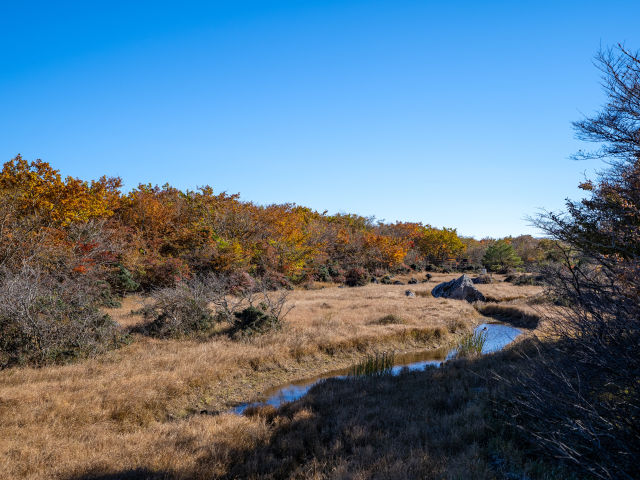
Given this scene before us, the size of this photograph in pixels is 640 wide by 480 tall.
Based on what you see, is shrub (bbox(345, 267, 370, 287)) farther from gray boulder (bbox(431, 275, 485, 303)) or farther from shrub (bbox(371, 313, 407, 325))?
shrub (bbox(371, 313, 407, 325))

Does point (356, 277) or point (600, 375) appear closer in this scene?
point (600, 375)

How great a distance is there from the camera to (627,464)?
12.9 feet

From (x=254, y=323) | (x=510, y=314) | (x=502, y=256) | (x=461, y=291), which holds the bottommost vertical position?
(x=510, y=314)

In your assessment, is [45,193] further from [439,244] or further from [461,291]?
[439,244]

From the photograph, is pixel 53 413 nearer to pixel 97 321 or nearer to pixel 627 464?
pixel 97 321

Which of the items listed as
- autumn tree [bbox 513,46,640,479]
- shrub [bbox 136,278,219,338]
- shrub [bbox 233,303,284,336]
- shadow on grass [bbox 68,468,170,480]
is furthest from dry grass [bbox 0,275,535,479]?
autumn tree [bbox 513,46,640,479]

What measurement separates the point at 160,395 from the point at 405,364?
897 cm

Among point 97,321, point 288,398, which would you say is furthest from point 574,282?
point 97,321

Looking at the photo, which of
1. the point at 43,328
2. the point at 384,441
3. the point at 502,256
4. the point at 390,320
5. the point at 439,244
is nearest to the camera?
the point at 384,441

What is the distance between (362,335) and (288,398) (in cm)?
595

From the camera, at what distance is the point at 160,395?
927 cm

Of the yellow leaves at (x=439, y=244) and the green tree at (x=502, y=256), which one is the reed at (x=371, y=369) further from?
the yellow leaves at (x=439, y=244)

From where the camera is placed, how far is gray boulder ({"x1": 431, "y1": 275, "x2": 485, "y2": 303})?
27308 mm

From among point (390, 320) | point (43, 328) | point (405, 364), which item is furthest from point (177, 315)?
point (390, 320)
